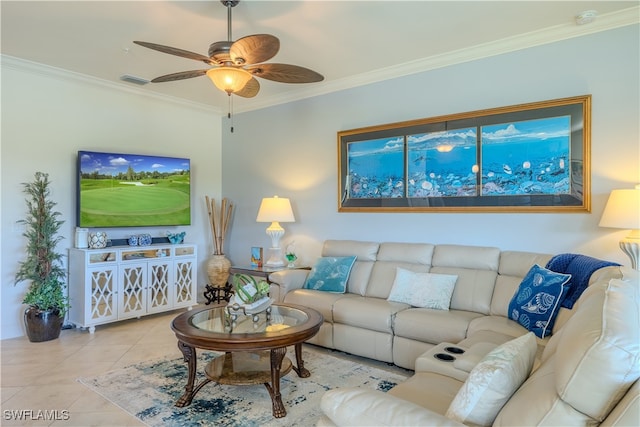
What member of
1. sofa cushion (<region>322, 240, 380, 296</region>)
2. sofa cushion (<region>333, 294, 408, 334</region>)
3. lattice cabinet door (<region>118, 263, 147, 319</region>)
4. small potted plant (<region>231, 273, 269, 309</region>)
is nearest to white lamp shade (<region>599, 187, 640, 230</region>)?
sofa cushion (<region>333, 294, 408, 334</region>)

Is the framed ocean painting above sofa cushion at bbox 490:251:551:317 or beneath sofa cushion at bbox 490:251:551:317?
above

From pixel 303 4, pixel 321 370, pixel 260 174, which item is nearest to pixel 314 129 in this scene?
pixel 260 174

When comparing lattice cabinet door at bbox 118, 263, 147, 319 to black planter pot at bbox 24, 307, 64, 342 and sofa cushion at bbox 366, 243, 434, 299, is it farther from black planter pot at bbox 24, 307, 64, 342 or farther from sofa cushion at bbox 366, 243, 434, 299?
sofa cushion at bbox 366, 243, 434, 299

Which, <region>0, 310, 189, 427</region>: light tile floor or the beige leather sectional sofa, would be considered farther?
<region>0, 310, 189, 427</region>: light tile floor

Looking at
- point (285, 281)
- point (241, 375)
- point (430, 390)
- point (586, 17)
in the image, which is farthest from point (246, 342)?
point (586, 17)

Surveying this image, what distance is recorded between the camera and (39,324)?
387 cm

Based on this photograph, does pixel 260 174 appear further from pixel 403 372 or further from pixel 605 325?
pixel 605 325

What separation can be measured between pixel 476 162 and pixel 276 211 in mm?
2249

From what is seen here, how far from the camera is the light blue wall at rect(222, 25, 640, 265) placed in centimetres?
310

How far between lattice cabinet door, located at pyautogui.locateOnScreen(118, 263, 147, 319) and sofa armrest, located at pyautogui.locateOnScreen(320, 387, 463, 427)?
378 cm

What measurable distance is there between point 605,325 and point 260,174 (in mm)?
4823

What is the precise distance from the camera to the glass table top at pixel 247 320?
2.66 meters

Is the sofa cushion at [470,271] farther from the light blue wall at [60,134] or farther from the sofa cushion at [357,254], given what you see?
the light blue wall at [60,134]

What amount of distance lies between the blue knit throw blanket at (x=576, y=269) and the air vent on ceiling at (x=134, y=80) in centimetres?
453
